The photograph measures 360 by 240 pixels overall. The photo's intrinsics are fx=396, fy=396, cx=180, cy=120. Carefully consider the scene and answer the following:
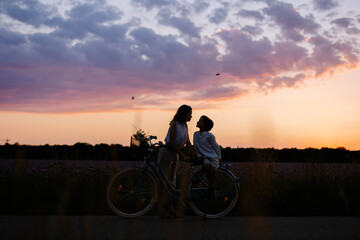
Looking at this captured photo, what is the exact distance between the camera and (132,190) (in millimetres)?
6762

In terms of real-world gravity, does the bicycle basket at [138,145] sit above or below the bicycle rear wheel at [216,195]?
above

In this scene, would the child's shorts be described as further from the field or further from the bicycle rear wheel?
the field

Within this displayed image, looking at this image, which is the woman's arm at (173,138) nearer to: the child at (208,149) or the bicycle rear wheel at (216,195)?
the child at (208,149)

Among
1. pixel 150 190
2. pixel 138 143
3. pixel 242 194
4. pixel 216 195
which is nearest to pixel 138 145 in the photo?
pixel 138 143

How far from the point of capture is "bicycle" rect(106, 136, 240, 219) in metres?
6.75

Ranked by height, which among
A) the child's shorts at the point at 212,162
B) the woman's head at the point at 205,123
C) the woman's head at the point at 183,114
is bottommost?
the child's shorts at the point at 212,162

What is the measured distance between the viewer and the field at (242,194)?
24.9 feet

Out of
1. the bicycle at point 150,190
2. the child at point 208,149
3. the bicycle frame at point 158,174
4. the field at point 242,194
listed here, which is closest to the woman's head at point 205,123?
the child at point 208,149

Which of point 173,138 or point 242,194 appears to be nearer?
point 173,138

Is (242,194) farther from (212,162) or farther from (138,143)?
(138,143)

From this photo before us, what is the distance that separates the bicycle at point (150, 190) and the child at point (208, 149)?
6.6 inches

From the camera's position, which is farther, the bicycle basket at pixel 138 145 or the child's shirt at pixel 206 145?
the child's shirt at pixel 206 145

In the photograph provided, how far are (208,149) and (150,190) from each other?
1227mm

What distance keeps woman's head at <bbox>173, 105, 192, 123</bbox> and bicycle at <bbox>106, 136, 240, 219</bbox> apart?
0.54 meters
